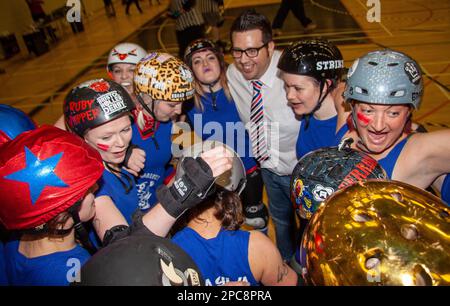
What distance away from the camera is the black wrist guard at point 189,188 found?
1578 millimetres

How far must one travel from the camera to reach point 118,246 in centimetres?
109

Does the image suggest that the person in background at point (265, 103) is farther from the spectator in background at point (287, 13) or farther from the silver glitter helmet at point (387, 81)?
the spectator in background at point (287, 13)

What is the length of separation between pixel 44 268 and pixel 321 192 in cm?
152

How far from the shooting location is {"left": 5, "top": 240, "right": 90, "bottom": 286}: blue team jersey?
4.87 ft

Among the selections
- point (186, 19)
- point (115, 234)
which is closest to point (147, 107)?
point (115, 234)

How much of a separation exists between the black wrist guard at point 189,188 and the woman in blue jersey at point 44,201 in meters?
0.46

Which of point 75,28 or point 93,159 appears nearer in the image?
point 93,159

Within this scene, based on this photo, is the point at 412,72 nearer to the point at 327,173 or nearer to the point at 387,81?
the point at 387,81

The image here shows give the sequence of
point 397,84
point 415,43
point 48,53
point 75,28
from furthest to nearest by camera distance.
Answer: point 75,28 → point 48,53 → point 415,43 → point 397,84

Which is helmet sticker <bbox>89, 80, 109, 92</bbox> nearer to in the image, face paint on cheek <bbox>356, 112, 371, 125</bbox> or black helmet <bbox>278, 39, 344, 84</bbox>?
black helmet <bbox>278, 39, 344, 84</bbox>

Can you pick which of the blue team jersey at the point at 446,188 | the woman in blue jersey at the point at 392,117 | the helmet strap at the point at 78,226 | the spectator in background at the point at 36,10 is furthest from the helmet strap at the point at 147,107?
the spectator in background at the point at 36,10
